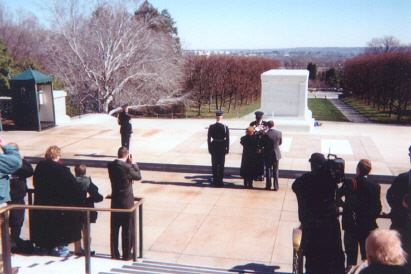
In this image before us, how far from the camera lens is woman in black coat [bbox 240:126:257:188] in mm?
→ 7465

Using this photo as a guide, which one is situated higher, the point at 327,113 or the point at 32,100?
the point at 32,100

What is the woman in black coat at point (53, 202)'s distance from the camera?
4305 mm

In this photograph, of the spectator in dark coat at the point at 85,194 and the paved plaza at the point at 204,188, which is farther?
the paved plaza at the point at 204,188

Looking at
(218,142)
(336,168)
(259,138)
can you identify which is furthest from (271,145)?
(336,168)

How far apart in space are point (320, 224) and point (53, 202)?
271 cm

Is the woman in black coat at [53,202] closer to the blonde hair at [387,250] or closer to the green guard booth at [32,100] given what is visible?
the blonde hair at [387,250]

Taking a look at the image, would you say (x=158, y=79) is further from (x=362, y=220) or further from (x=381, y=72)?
(x=362, y=220)

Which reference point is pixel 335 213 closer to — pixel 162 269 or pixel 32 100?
pixel 162 269

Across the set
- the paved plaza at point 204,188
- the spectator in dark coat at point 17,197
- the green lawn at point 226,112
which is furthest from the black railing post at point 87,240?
the green lawn at point 226,112

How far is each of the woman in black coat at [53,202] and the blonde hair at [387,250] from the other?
121 inches

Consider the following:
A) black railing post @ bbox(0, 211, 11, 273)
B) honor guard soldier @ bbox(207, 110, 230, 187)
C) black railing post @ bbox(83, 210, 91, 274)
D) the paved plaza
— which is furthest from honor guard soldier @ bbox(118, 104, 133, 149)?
black railing post @ bbox(0, 211, 11, 273)

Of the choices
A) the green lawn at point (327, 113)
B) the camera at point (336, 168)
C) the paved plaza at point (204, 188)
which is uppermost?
the camera at point (336, 168)

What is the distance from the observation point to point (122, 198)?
4.80 meters

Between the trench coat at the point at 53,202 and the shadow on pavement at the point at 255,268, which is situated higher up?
the trench coat at the point at 53,202
